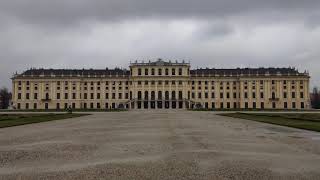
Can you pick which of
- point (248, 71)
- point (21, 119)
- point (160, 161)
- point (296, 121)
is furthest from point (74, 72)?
point (160, 161)

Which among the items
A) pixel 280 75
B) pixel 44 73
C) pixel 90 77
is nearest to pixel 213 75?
pixel 280 75

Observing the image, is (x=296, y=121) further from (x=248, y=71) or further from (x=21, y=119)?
(x=248, y=71)

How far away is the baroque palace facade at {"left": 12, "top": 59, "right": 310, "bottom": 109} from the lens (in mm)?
121438

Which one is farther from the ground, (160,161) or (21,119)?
(160,161)

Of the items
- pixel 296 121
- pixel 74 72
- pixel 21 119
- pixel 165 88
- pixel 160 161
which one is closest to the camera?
pixel 160 161

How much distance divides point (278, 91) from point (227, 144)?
370ft

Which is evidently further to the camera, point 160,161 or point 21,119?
point 21,119

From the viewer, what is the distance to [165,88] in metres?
123

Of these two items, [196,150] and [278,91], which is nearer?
[196,150]

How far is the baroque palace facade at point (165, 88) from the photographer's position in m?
121

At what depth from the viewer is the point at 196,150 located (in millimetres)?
12570

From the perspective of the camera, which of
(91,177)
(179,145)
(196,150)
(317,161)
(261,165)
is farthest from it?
(179,145)

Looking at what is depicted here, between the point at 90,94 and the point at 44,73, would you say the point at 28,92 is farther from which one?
the point at 90,94

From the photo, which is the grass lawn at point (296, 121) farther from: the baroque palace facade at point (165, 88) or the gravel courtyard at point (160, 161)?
the baroque palace facade at point (165, 88)
